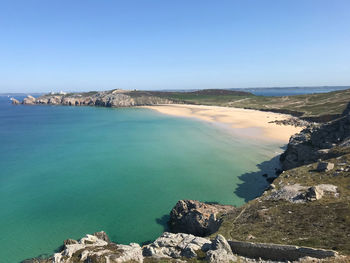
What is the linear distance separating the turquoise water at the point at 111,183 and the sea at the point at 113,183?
14 cm

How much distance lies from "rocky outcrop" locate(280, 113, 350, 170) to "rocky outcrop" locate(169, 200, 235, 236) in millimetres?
20452

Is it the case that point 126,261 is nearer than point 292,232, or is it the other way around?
point 126,261

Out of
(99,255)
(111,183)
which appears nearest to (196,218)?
(99,255)

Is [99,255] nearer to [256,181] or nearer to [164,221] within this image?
[164,221]

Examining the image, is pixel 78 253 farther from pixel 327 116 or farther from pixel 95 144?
pixel 327 116

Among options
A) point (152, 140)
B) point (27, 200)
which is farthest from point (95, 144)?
point (27, 200)

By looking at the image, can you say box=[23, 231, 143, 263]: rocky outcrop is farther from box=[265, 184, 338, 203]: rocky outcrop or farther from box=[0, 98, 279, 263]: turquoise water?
box=[265, 184, 338, 203]: rocky outcrop

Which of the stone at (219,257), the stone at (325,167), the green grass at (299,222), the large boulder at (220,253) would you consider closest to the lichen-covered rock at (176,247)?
the large boulder at (220,253)

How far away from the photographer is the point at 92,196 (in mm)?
37188

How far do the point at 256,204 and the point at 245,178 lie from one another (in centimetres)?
1913

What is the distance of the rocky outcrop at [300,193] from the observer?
22.3 metres

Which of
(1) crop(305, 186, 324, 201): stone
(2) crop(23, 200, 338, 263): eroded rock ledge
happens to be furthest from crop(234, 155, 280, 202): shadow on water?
(2) crop(23, 200, 338, 263): eroded rock ledge

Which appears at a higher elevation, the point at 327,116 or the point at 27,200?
the point at 327,116

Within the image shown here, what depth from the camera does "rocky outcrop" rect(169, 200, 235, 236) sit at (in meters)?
25.0
